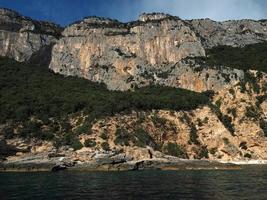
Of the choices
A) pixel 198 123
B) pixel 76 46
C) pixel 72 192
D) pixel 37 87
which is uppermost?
pixel 76 46

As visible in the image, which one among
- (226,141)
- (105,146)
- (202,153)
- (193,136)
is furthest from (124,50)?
(105,146)

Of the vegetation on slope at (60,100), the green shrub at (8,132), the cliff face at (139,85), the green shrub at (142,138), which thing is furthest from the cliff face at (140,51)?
the green shrub at (8,132)

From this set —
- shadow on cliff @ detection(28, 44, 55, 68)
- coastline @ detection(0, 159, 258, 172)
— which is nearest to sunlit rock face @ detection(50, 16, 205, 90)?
shadow on cliff @ detection(28, 44, 55, 68)

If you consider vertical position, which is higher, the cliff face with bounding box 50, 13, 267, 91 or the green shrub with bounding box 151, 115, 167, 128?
the cliff face with bounding box 50, 13, 267, 91

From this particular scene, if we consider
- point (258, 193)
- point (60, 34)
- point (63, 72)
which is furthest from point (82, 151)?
point (60, 34)

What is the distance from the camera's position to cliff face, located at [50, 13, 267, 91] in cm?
13575

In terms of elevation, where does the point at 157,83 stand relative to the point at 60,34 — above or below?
below

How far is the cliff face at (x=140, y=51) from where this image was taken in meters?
136

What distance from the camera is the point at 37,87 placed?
130250 millimetres

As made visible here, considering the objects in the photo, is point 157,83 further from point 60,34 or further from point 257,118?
point 60,34

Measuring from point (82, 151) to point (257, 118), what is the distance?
167 feet

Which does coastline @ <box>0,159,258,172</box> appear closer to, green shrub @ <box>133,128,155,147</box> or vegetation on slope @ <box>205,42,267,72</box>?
green shrub @ <box>133,128,155,147</box>

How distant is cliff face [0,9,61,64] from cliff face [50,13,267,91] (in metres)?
9.50

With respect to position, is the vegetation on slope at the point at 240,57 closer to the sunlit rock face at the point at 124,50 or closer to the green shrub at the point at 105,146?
the sunlit rock face at the point at 124,50
